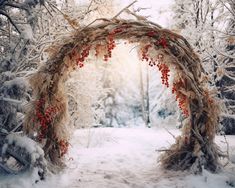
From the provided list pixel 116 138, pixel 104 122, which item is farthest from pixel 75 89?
pixel 104 122

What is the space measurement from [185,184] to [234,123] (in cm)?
1007

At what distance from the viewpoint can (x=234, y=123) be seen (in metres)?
16.4

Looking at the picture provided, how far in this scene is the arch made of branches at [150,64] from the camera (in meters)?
7.55

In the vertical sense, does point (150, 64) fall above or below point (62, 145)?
above

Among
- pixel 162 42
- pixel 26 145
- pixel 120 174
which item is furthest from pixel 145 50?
pixel 26 145

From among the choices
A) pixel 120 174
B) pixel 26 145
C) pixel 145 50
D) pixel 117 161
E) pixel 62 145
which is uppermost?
pixel 145 50

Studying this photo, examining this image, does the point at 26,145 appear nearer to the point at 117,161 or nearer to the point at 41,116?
the point at 41,116

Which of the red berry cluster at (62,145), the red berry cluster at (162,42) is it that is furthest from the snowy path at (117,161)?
the red berry cluster at (162,42)

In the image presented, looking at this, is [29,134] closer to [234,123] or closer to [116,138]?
[116,138]

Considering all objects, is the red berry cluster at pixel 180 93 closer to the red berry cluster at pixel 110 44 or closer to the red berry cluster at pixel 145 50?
the red berry cluster at pixel 145 50

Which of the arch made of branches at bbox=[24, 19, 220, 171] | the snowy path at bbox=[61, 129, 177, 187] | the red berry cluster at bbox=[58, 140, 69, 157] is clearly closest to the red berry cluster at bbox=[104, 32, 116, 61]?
the arch made of branches at bbox=[24, 19, 220, 171]

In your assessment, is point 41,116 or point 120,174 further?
point 120,174

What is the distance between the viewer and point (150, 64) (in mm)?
A: 7805

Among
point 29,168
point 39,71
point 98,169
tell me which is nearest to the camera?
point 29,168
